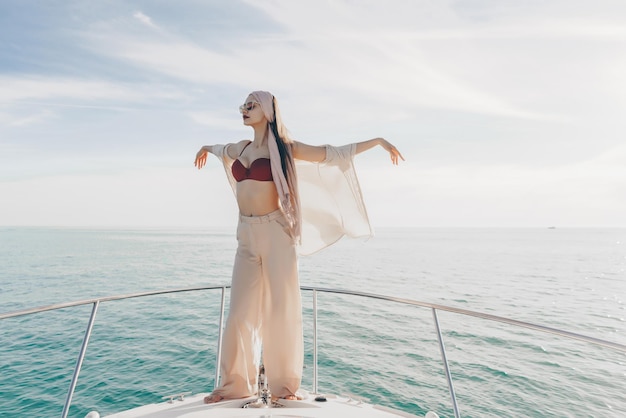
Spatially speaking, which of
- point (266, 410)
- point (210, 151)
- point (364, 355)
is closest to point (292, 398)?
point (266, 410)

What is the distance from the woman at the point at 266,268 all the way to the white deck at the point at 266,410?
0.09 metres

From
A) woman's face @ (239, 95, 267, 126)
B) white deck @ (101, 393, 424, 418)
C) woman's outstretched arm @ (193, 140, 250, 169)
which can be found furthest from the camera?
woman's outstretched arm @ (193, 140, 250, 169)

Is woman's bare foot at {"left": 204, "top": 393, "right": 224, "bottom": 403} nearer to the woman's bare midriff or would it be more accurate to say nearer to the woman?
the woman

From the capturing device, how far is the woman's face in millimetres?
2232

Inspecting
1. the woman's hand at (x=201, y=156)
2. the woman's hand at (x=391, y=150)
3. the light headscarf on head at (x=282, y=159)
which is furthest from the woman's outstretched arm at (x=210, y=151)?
the woman's hand at (x=391, y=150)

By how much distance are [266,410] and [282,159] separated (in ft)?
4.73

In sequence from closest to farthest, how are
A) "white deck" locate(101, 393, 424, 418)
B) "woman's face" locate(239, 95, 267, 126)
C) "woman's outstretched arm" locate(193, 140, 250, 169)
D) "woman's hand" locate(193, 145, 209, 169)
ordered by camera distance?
"white deck" locate(101, 393, 424, 418)
"woman's face" locate(239, 95, 267, 126)
"woman's outstretched arm" locate(193, 140, 250, 169)
"woman's hand" locate(193, 145, 209, 169)

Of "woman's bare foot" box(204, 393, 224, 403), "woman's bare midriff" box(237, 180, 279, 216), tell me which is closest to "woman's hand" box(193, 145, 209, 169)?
"woman's bare midriff" box(237, 180, 279, 216)

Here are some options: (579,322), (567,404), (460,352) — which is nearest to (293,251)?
(567,404)

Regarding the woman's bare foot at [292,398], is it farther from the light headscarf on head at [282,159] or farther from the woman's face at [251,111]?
the woman's face at [251,111]

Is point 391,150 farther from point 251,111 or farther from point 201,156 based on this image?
point 201,156

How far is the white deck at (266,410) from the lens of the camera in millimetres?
1939

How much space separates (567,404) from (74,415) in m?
8.97

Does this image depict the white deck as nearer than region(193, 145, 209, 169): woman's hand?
Yes
